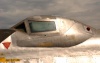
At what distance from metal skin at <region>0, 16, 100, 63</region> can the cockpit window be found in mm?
160

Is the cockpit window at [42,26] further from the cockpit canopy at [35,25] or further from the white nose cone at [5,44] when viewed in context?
the white nose cone at [5,44]

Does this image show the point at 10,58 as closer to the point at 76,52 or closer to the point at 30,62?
the point at 30,62

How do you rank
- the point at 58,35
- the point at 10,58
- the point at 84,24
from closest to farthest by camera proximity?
the point at 10,58 < the point at 58,35 < the point at 84,24

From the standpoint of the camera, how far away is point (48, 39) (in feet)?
37.4

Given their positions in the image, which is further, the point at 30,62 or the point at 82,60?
Answer: the point at 82,60

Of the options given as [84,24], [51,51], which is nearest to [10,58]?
[51,51]

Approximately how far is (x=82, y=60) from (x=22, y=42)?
3.20 metres

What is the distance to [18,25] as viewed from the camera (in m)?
11.5

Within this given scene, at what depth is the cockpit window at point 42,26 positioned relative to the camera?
11455 millimetres

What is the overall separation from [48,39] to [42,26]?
79 centimetres

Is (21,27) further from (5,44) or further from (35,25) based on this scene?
(5,44)

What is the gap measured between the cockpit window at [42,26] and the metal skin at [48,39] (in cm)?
16

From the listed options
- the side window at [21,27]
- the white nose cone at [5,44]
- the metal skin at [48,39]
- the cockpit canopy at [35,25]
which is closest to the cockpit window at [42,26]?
the cockpit canopy at [35,25]

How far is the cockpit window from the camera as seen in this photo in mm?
11455
